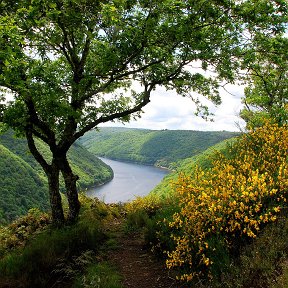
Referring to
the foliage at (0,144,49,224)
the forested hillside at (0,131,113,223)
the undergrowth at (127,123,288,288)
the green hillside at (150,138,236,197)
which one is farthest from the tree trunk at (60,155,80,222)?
the foliage at (0,144,49,224)

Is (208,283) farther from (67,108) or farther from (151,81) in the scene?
(151,81)

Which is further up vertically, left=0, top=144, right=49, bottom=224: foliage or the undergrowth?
the undergrowth

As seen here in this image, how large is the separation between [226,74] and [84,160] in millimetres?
177007

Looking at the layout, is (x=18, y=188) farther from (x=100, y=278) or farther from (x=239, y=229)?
(x=239, y=229)

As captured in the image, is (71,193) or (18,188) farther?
(18,188)

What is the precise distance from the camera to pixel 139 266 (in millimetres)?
7160

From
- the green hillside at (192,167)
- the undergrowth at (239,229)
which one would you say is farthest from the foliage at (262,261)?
the green hillside at (192,167)

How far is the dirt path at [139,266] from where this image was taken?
6.27 metres

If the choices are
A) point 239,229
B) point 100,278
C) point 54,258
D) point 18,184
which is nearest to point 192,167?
point 54,258

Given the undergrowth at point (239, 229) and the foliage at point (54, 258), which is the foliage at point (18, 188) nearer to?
the foliage at point (54, 258)

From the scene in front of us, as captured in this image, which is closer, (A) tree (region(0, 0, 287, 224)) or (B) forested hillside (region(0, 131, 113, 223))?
(A) tree (region(0, 0, 287, 224))

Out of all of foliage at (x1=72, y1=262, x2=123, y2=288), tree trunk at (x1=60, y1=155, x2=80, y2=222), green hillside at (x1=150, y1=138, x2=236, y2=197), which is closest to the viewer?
foliage at (x1=72, y1=262, x2=123, y2=288)

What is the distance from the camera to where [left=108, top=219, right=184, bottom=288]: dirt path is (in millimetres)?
6266

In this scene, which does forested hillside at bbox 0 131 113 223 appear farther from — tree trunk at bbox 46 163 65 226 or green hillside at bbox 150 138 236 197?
tree trunk at bbox 46 163 65 226
